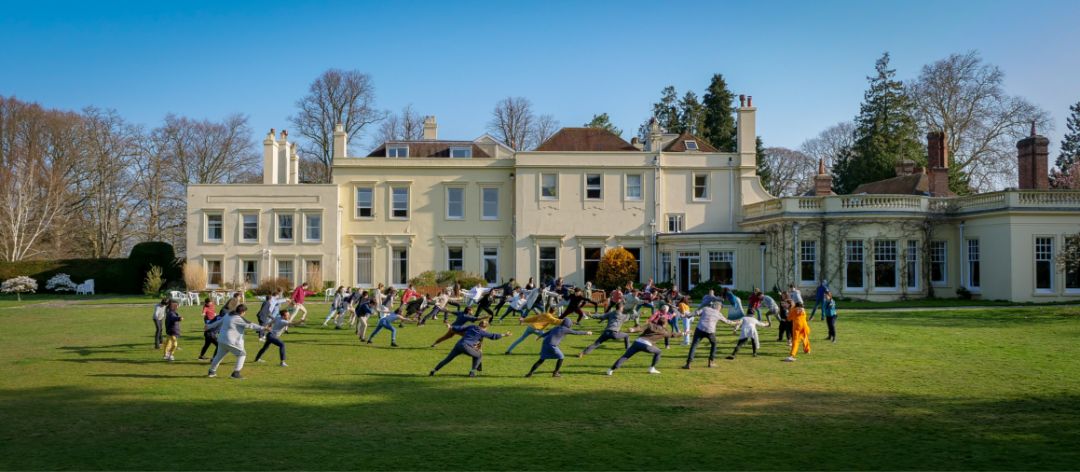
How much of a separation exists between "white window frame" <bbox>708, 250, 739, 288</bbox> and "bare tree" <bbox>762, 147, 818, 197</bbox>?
1380 inches

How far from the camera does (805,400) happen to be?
11820 mm

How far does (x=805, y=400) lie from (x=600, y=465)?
491 cm

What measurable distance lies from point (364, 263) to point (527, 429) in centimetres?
3459

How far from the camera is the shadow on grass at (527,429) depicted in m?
8.38

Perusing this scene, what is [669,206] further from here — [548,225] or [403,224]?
[403,224]

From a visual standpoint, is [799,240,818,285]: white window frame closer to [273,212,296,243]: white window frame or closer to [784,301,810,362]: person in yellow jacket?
[784,301,810,362]: person in yellow jacket

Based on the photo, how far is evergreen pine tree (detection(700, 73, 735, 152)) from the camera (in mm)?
61094

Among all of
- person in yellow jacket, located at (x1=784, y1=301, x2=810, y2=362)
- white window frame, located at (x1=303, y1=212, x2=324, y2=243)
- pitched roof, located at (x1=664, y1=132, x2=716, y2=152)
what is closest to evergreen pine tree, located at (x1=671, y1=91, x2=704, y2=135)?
pitched roof, located at (x1=664, y1=132, x2=716, y2=152)

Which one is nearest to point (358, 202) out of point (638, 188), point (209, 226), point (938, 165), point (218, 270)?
point (209, 226)

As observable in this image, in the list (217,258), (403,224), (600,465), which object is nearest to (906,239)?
(403,224)

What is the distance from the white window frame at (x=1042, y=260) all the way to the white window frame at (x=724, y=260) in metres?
12.3

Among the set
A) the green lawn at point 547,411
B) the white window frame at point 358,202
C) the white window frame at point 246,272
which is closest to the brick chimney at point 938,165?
the green lawn at point 547,411

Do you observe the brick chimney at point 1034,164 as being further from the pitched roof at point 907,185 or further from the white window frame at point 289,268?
the white window frame at point 289,268

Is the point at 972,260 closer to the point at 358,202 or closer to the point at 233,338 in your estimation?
the point at 358,202
